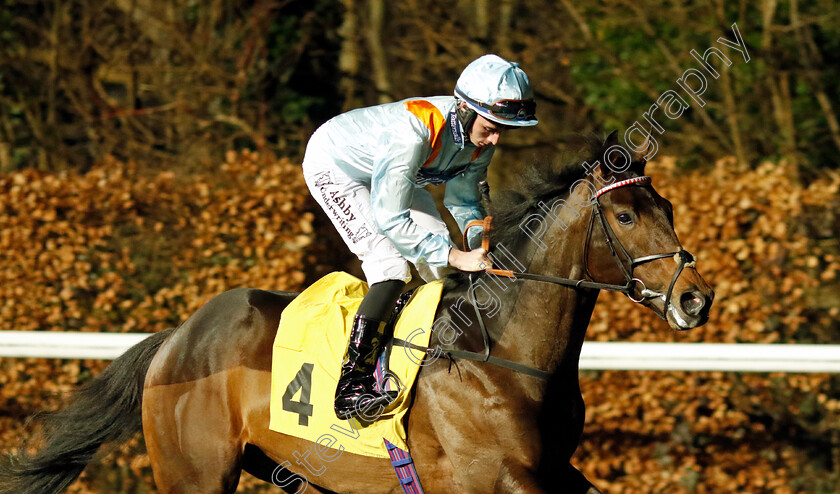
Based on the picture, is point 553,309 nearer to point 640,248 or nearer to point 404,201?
point 640,248

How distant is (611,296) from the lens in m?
4.75

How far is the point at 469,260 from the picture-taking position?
2.95m

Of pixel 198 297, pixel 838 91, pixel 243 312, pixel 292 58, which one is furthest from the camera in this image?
pixel 292 58

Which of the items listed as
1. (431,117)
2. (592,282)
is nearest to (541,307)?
(592,282)

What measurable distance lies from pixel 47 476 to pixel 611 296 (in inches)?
117

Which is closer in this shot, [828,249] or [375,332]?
[375,332]

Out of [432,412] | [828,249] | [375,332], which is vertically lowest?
[828,249]

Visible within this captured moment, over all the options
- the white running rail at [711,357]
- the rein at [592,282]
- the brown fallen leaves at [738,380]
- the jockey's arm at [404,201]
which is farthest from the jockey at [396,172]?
the brown fallen leaves at [738,380]

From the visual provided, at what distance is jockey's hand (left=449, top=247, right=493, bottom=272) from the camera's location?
2.94 meters

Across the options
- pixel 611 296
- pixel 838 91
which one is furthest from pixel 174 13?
pixel 838 91

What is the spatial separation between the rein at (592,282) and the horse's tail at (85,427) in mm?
1358

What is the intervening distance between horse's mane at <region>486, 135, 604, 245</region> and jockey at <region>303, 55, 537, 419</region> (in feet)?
0.60

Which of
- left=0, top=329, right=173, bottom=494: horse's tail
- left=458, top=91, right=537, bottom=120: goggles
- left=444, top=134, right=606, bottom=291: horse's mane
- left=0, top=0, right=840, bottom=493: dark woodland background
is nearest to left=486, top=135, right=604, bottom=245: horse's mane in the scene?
left=444, top=134, right=606, bottom=291: horse's mane

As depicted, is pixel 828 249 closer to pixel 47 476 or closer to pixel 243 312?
pixel 243 312
